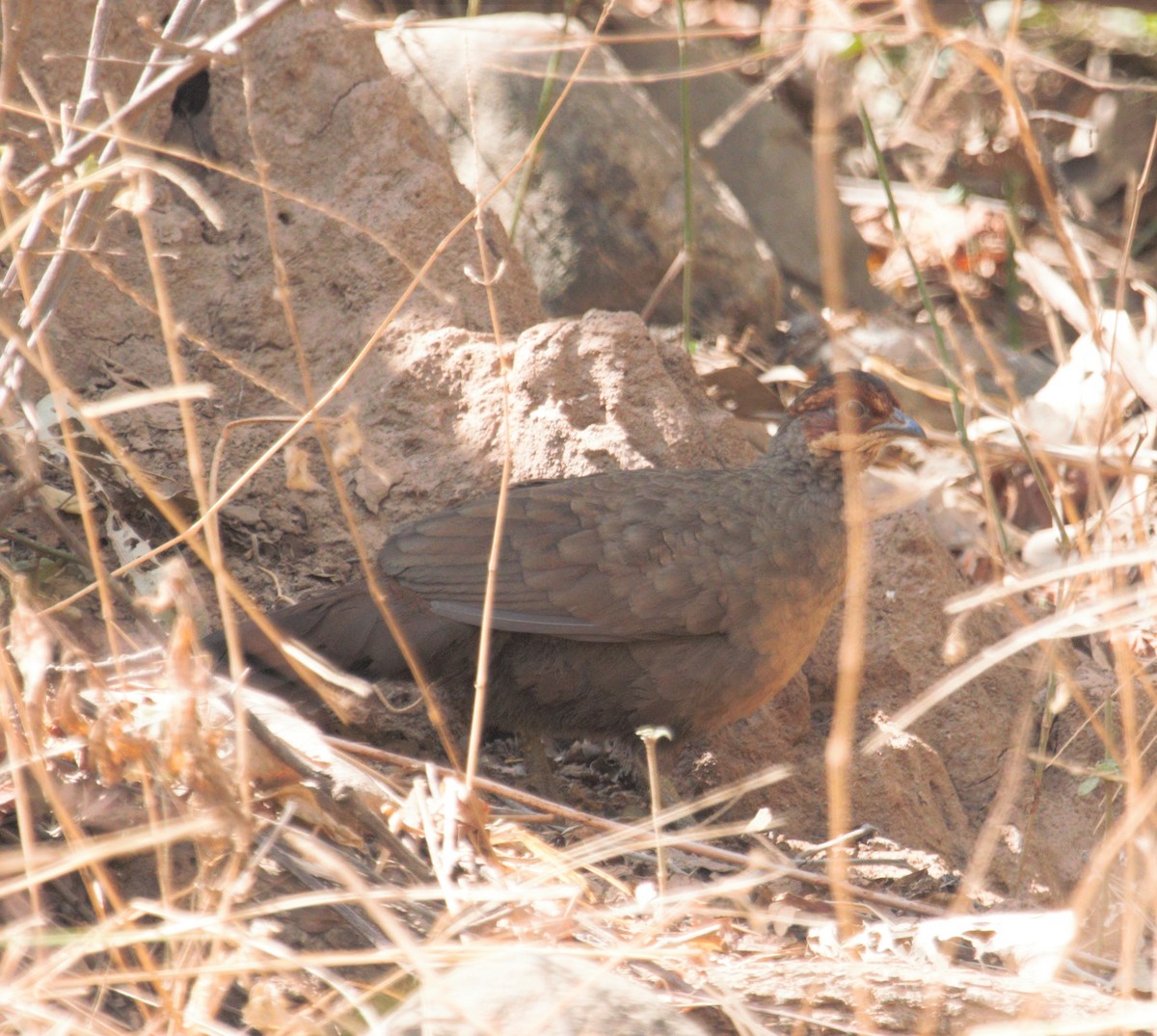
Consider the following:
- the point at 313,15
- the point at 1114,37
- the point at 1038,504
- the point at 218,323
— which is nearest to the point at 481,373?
the point at 218,323

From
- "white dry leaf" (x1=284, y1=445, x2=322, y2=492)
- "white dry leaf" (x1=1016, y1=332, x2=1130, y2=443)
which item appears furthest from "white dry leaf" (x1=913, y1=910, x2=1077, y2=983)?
"white dry leaf" (x1=1016, y1=332, x2=1130, y2=443)

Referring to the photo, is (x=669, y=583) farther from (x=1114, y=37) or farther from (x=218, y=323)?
(x=1114, y=37)

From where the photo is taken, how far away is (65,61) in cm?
418

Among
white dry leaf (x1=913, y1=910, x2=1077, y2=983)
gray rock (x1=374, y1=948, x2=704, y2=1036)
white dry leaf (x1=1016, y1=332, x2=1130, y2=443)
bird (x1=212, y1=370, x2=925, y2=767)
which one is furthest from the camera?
white dry leaf (x1=1016, y1=332, x2=1130, y2=443)

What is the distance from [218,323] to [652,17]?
3900 mm

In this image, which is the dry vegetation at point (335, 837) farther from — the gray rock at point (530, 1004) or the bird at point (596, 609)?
the bird at point (596, 609)

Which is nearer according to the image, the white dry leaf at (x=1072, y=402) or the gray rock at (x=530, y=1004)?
the gray rock at (x=530, y=1004)

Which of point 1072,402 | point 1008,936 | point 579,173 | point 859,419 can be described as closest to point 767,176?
point 579,173

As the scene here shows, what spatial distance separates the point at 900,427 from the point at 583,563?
3.54 feet

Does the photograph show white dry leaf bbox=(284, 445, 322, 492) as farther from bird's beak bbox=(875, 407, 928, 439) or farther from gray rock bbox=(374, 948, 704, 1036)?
bird's beak bbox=(875, 407, 928, 439)

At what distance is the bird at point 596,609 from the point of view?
145 inches

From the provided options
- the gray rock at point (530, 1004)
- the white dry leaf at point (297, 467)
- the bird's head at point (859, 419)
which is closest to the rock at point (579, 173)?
the bird's head at point (859, 419)

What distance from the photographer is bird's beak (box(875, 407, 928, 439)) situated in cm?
414

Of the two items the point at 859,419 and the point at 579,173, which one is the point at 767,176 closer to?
the point at 579,173
